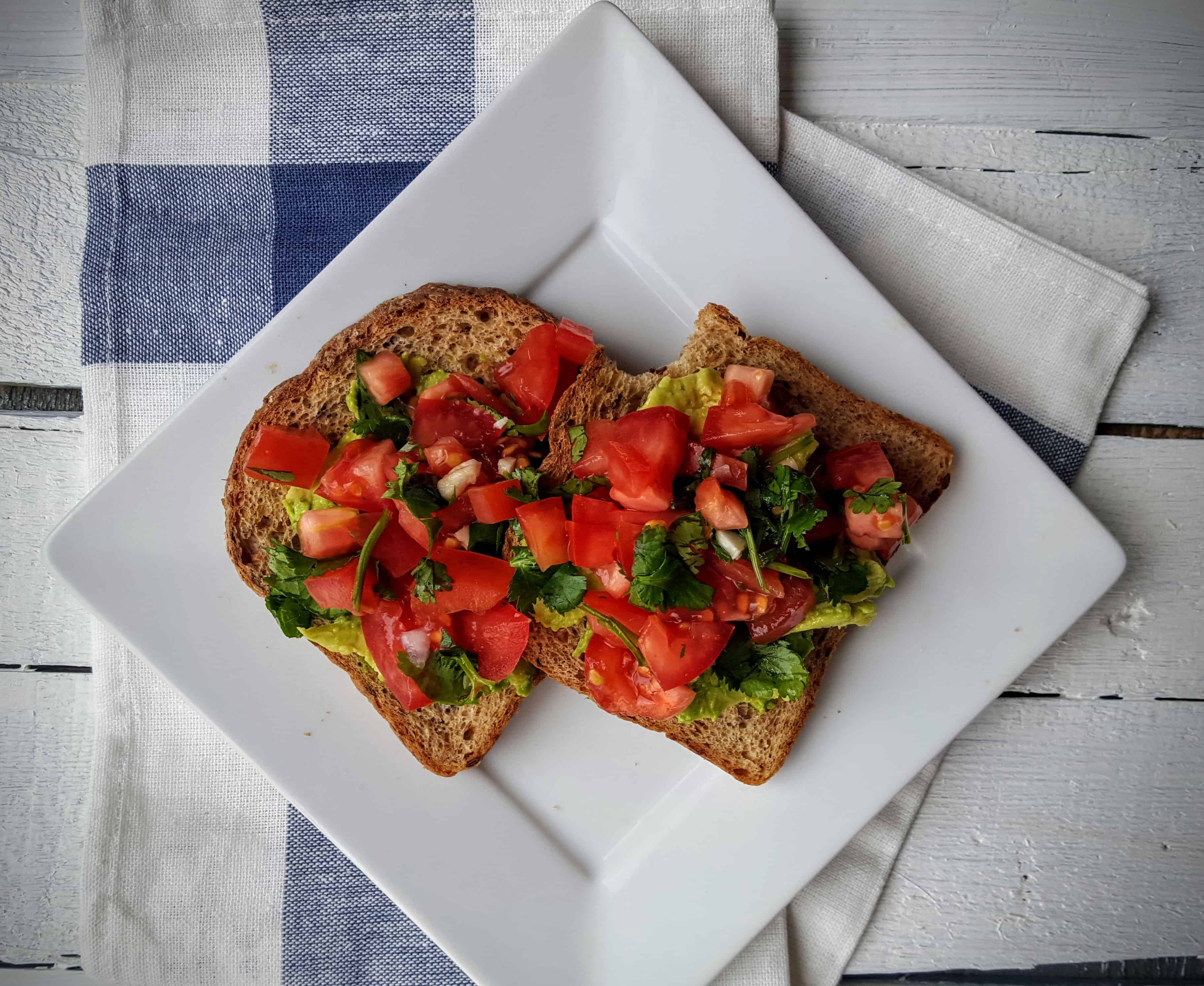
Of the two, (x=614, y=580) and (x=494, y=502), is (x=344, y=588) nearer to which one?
(x=494, y=502)

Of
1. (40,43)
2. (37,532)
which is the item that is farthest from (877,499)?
(40,43)

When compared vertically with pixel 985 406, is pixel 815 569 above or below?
below

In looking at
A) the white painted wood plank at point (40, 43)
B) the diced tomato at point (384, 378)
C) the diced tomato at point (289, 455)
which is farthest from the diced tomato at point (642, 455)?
the white painted wood plank at point (40, 43)

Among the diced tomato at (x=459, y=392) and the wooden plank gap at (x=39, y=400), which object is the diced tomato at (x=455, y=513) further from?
the wooden plank gap at (x=39, y=400)

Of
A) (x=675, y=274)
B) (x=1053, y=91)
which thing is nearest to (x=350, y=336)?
(x=675, y=274)

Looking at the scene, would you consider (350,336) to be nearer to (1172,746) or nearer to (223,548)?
(223,548)

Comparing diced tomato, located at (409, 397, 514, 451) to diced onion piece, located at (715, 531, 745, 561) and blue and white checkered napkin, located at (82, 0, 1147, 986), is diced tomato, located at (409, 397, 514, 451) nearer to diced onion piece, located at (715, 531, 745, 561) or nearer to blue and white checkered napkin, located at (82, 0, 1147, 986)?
diced onion piece, located at (715, 531, 745, 561)

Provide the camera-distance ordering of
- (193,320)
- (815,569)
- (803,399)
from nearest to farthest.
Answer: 1. (815,569)
2. (803,399)
3. (193,320)
